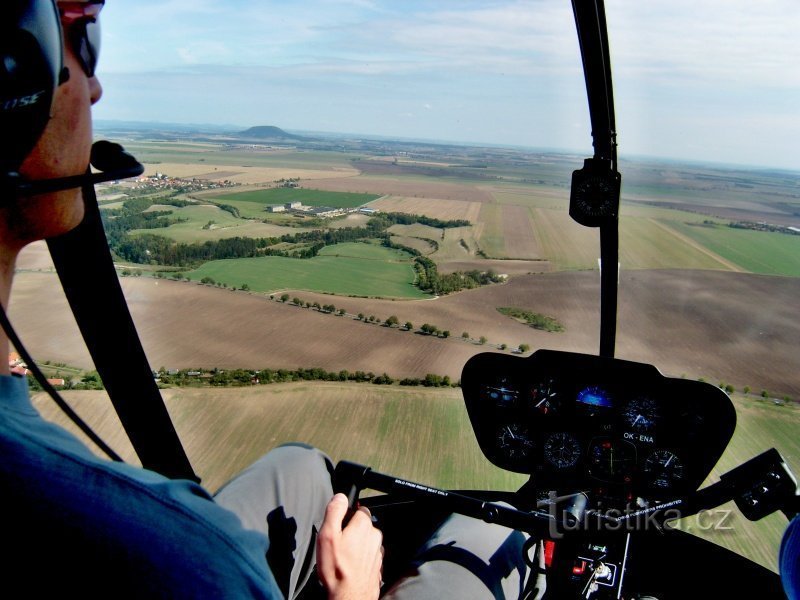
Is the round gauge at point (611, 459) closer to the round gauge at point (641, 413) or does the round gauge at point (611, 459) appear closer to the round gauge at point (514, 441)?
the round gauge at point (641, 413)

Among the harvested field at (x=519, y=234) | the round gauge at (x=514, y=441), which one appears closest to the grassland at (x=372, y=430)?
the round gauge at (x=514, y=441)

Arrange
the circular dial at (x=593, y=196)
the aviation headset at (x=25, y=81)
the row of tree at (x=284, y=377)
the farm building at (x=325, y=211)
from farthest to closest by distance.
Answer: the farm building at (x=325, y=211) → the row of tree at (x=284, y=377) → the circular dial at (x=593, y=196) → the aviation headset at (x=25, y=81)

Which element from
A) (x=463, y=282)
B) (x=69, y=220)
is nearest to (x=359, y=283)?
(x=463, y=282)

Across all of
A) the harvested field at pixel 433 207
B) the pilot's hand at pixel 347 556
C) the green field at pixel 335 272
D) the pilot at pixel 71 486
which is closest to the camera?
the pilot at pixel 71 486

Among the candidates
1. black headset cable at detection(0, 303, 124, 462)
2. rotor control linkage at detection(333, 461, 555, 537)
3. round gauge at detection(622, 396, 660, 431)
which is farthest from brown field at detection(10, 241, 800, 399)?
black headset cable at detection(0, 303, 124, 462)

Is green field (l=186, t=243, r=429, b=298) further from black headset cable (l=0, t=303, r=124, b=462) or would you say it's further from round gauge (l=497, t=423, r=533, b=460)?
black headset cable (l=0, t=303, r=124, b=462)

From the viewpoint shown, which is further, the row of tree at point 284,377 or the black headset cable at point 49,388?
the row of tree at point 284,377

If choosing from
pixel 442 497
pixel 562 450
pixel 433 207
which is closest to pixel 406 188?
pixel 433 207
